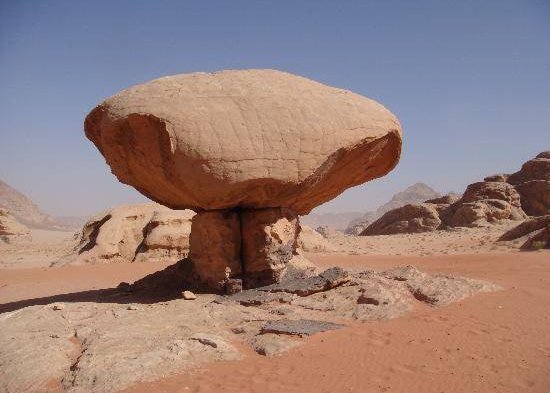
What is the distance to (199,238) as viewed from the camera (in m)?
6.18

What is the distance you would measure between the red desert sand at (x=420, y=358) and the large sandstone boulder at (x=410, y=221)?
1984 centimetres

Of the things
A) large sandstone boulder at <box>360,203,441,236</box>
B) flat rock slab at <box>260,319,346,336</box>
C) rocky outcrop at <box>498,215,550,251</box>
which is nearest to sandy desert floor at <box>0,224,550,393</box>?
flat rock slab at <box>260,319,346,336</box>

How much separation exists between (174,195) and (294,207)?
1.82 metres

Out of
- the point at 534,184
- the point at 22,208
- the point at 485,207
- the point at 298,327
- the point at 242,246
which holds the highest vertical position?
the point at 22,208

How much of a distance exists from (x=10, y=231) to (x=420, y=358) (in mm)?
27533

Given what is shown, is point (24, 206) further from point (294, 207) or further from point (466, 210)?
point (294, 207)

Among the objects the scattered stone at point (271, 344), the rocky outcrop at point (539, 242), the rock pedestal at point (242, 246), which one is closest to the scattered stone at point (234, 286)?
the rock pedestal at point (242, 246)

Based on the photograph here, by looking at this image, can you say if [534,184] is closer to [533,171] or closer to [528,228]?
[533,171]

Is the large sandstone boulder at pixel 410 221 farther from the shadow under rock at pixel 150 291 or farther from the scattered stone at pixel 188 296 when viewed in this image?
the scattered stone at pixel 188 296

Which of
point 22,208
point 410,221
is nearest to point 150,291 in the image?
point 410,221

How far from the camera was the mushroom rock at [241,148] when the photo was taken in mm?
5336

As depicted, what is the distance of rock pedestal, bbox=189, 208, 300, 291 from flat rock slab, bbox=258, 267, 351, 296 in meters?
0.20

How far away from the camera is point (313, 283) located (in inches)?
229

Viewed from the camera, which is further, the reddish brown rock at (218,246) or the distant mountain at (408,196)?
the distant mountain at (408,196)
